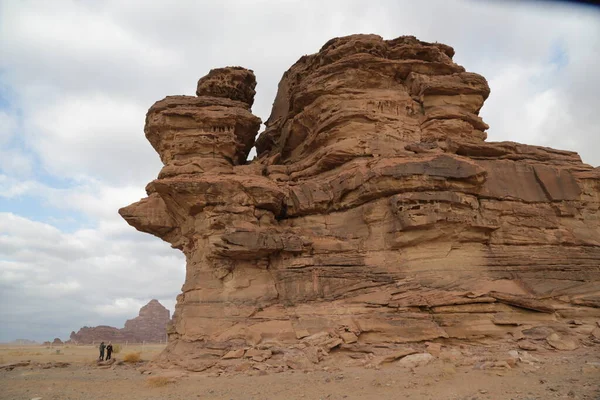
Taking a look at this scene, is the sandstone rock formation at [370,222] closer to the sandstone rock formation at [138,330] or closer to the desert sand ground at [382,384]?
the desert sand ground at [382,384]

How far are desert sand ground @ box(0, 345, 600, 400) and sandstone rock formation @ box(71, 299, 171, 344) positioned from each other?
50686 mm

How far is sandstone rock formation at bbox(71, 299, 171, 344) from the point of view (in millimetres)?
86750

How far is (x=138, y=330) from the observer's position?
340 ft

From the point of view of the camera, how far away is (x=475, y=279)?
18.9 m

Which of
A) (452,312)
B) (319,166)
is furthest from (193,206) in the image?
(452,312)

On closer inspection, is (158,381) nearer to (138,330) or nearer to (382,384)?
(382,384)

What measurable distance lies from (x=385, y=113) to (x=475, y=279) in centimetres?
1074

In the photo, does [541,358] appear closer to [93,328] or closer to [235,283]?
[235,283]

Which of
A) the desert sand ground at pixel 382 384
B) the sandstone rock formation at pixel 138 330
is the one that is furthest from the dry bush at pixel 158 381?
the sandstone rock formation at pixel 138 330

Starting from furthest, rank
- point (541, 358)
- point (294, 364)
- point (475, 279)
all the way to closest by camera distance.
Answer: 1. point (475, 279)
2. point (294, 364)
3. point (541, 358)

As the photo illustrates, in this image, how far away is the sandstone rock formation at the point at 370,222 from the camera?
18.2m

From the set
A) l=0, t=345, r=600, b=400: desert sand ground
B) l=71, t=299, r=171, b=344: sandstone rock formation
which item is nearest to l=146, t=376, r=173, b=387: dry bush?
l=0, t=345, r=600, b=400: desert sand ground

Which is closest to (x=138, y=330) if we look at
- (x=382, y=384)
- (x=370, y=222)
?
(x=370, y=222)

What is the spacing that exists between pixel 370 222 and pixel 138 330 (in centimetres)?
9869
